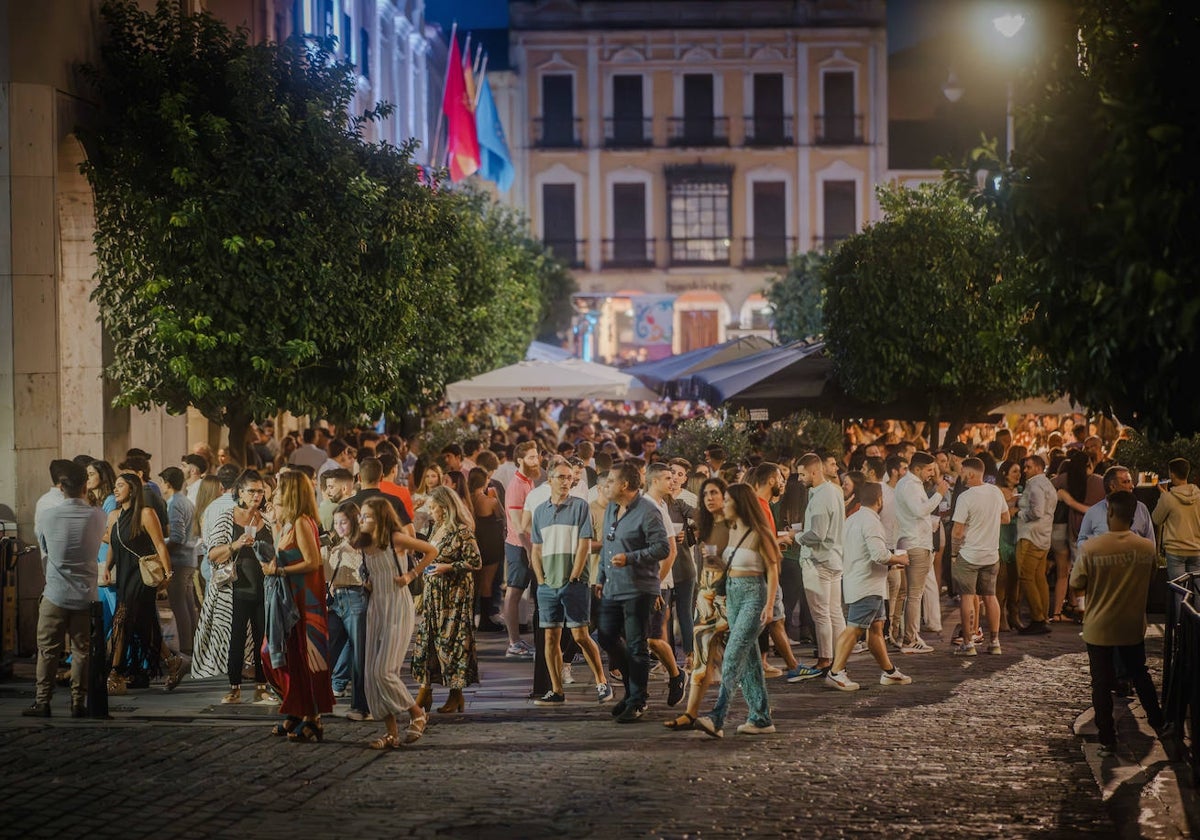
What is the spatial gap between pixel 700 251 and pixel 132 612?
4468 centimetres

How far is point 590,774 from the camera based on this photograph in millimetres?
9031

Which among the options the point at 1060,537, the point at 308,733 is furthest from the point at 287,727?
the point at 1060,537

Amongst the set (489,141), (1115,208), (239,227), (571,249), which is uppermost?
(489,141)

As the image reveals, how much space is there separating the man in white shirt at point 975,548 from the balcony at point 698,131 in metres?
42.2

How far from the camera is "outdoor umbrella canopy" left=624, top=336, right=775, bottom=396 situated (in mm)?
25962

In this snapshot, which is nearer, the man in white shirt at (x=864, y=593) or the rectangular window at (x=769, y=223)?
the man in white shirt at (x=864, y=593)

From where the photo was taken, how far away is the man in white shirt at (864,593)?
39.2ft

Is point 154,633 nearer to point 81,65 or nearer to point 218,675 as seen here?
point 218,675

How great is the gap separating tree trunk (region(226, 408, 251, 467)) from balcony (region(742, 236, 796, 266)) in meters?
39.3

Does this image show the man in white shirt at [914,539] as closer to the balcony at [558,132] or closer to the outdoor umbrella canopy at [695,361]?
the outdoor umbrella canopy at [695,361]

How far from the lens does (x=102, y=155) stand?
15148 millimetres

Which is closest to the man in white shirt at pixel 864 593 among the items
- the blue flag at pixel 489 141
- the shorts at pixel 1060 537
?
the shorts at pixel 1060 537

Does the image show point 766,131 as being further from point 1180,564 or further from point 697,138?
point 1180,564

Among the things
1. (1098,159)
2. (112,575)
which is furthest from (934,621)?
(1098,159)
